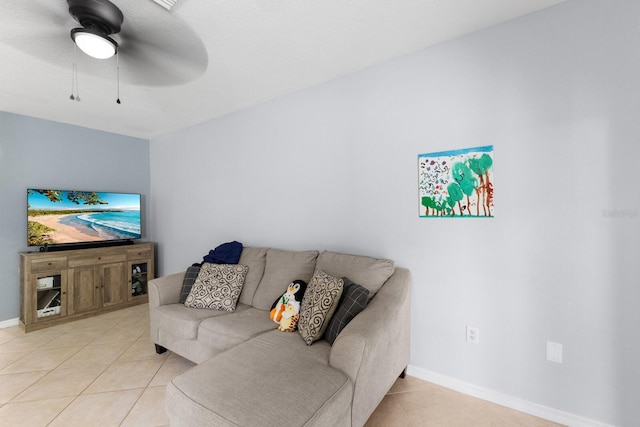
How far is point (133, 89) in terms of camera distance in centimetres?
276

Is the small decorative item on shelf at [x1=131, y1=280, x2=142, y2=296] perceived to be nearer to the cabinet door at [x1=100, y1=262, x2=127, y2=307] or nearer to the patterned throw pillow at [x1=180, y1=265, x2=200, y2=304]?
the cabinet door at [x1=100, y1=262, x2=127, y2=307]

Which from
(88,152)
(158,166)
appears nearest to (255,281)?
(158,166)

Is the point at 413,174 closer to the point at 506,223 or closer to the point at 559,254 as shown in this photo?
the point at 506,223

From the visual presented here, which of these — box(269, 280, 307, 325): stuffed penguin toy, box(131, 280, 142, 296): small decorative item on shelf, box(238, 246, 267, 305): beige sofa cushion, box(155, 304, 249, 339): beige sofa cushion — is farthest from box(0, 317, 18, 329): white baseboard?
box(269, 280, 307, 325): stuffed penguin toy

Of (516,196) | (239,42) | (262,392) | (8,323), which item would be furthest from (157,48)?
(8,323)

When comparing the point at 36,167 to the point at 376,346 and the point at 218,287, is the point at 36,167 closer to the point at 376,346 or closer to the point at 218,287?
the point at 218,287

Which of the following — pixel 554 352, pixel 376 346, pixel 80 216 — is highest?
pixel 80 216

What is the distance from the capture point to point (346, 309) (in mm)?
1819

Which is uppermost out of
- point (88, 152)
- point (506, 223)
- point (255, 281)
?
point (88, 152)

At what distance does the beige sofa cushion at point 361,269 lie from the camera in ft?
6.82

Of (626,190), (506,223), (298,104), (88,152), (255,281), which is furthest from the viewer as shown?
(88,152)

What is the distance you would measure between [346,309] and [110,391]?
72.8 inches

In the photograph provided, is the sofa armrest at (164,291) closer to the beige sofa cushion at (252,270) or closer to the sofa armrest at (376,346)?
the beige sofa cushion at (252,270)

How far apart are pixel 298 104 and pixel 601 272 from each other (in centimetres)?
265
